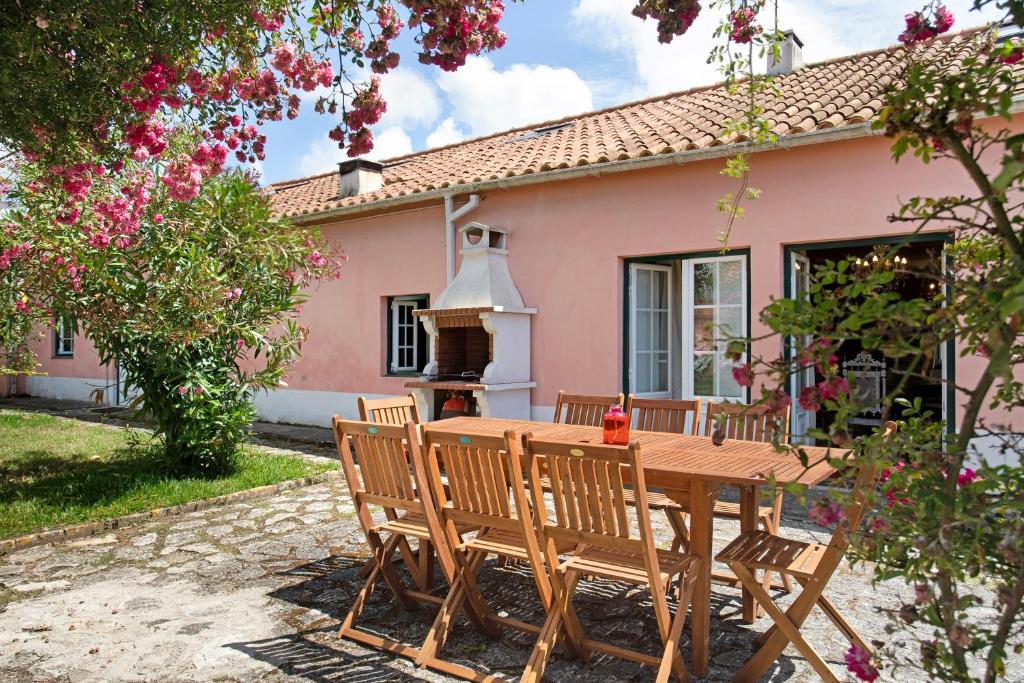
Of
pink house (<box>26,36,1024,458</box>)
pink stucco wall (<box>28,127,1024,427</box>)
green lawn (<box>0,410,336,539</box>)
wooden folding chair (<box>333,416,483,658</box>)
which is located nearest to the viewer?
wooden folding chair (<box>333,416,483,658</box>)

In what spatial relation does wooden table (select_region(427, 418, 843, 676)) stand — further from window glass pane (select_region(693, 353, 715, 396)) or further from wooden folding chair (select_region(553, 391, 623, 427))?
window glass pane (select_region(693, 353, 715, 396))

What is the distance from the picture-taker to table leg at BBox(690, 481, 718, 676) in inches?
132

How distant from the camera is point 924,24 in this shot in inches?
83.0

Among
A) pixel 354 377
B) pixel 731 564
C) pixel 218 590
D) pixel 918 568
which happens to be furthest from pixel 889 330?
pixel 354 377

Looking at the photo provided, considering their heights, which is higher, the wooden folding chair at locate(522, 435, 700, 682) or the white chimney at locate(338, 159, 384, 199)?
the white chimney at locate(338, 159, 384, 199)

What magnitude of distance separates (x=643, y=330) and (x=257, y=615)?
5687mm

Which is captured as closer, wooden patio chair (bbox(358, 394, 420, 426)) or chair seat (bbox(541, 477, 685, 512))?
chair seat (bbox(541, 477, 685, 512))

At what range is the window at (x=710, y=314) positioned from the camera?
25.7 feet

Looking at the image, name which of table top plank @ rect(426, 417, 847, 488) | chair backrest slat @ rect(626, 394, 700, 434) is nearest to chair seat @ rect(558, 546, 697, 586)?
table top plank @ rect(426, 417, 847, 488)

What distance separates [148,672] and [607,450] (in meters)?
2.31

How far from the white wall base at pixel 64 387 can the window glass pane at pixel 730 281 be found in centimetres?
1297

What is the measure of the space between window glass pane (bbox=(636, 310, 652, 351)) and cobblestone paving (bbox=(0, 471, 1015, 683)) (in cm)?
328

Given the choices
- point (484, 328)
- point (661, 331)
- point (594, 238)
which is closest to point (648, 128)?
point (594, 238)

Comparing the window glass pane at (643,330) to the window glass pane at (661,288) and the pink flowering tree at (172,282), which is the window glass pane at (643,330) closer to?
the window glass pane at (661,288)
